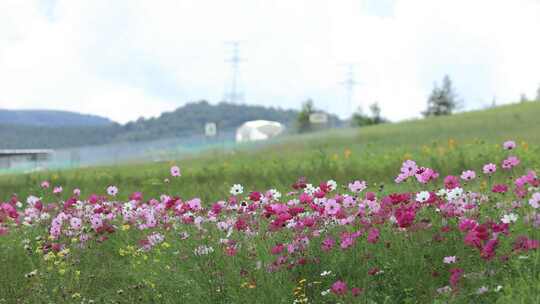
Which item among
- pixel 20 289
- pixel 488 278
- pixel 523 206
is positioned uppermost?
pixel 523 206

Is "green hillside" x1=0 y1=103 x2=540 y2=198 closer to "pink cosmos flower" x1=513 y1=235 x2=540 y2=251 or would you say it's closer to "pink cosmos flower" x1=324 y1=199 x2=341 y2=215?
"pink cosmos flower" x1=324 y1=199 x2=341 y2=215

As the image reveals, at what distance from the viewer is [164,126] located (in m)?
187

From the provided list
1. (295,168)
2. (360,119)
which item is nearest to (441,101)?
(360,119)

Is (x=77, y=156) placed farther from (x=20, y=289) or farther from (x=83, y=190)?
(x=20, y=289)

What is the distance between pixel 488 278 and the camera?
16.9 feet

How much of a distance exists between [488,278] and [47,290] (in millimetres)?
3916

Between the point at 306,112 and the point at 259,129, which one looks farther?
the point at 306,112

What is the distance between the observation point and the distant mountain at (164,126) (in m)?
167

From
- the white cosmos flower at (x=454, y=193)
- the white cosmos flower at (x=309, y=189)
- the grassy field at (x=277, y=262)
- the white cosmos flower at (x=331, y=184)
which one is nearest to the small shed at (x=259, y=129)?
the grassy field at (x=277, y=262)

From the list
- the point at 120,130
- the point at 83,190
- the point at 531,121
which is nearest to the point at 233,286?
the point at 83,190

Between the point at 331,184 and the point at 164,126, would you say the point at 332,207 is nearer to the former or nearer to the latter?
the point at 331,184

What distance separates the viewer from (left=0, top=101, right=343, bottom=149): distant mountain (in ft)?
548

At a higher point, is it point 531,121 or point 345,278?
point 531,121

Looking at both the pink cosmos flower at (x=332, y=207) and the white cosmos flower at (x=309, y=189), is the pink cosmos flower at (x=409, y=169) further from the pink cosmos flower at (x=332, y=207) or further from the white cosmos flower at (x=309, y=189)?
the white cosmos flower at (x=309, y=189)
